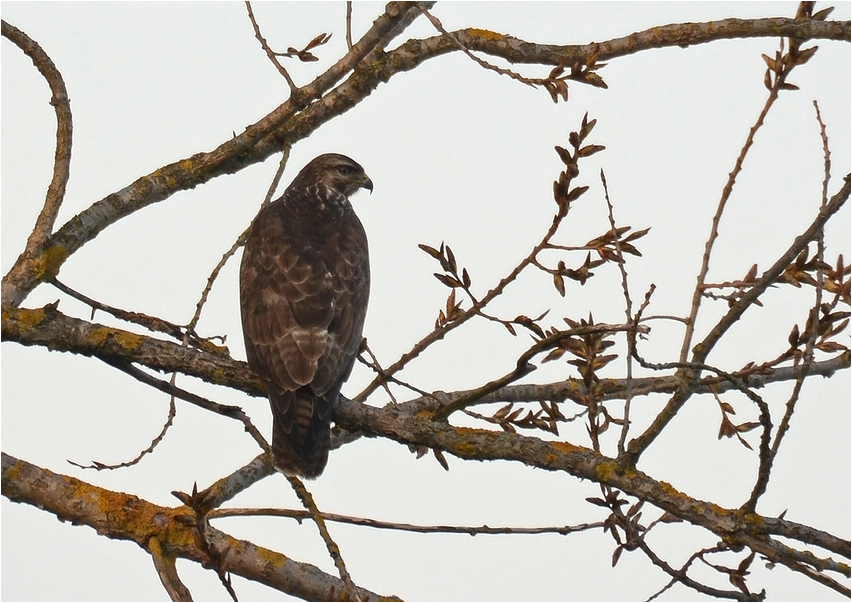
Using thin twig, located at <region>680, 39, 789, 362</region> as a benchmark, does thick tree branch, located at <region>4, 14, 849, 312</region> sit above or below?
above

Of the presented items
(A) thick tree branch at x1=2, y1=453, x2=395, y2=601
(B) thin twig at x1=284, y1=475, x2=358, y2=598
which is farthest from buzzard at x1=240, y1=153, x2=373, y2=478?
(B) thin twig at x1=284, y1=475, x2=358, y2=598

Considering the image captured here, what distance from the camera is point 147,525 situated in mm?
4707

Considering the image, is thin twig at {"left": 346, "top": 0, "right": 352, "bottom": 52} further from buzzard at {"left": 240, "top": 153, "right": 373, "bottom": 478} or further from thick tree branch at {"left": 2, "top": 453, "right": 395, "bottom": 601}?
thick tree branch at {"left": 2, "top": 453, "right": 395, "bottom": 601}

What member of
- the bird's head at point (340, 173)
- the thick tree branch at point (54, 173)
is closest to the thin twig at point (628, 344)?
the thick tree branch at point (54, 173)

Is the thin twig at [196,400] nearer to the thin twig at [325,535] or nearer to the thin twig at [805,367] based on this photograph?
the thin twig at [325,535]

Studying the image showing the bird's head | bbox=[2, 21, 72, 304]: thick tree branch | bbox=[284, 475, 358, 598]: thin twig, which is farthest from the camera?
the bird's head

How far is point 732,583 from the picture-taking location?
4402 millimetres

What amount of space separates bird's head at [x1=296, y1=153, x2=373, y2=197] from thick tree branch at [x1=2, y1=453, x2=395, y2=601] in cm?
475

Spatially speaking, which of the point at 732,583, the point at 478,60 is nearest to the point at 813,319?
the point at 732,583

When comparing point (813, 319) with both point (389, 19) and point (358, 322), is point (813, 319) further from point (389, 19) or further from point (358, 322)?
point (358, 322)

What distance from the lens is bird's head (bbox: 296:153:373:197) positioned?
30.3ft

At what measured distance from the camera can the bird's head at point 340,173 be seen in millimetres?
9227

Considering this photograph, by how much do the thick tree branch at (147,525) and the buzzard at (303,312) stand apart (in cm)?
105

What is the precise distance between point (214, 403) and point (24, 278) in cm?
145
